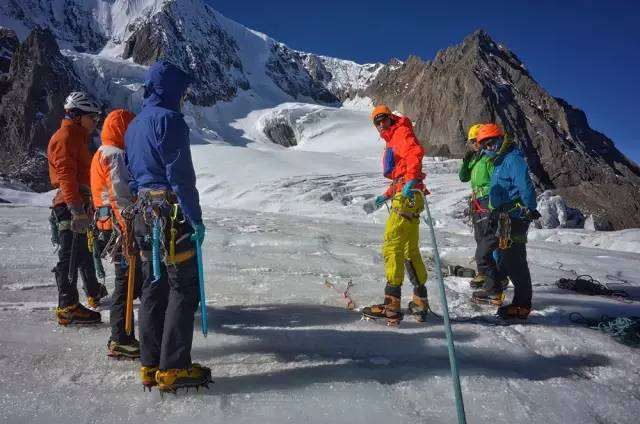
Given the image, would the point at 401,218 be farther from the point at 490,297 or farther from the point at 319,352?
the point at 490,297

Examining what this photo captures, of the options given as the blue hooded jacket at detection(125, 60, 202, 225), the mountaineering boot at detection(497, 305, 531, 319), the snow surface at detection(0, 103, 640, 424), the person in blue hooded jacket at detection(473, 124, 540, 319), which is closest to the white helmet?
the blue hooded jacket at detection(125, 60, 202, 225)

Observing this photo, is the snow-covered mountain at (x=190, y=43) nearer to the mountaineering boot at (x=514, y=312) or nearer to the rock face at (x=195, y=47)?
the rock face at (x=195, y=47)

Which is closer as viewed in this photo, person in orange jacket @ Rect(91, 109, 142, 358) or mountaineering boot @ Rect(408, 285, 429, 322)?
person in orange jacket @ Rect(91, 109, 142, 358)

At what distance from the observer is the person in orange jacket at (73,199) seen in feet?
11.8

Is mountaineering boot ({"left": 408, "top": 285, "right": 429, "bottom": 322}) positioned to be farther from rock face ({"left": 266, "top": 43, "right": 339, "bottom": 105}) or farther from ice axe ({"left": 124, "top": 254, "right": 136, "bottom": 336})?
rock face ({"left": 266, "top": 43, "right": 339, "bottom": 105})

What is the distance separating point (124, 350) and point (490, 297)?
3.57 m

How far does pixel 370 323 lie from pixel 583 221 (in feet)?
60.5

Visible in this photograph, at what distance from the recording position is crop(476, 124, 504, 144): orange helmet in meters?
4.52

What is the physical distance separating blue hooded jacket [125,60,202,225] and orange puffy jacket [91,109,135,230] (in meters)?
0.37

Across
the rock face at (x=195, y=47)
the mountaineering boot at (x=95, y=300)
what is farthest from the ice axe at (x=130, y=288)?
the rock face at (x=195, y=47)

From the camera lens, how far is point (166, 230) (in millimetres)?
2621

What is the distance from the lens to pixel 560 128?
4553 centimetres

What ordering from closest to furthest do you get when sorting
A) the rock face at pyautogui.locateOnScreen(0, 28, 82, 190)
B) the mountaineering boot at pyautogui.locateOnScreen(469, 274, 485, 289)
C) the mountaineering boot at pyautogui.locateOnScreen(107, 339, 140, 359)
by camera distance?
the mountaineering boot at pyautogui.locateOnScreen(107, 339, 140, 359) → the mountaineering boot at pyautogui.locateOnScreen(469, 274, 485, 289) → the rock face at pyautogui.locateOnScreen(0, 28, 82, 190)

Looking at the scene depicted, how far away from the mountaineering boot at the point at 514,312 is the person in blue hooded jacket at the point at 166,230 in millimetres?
2881
